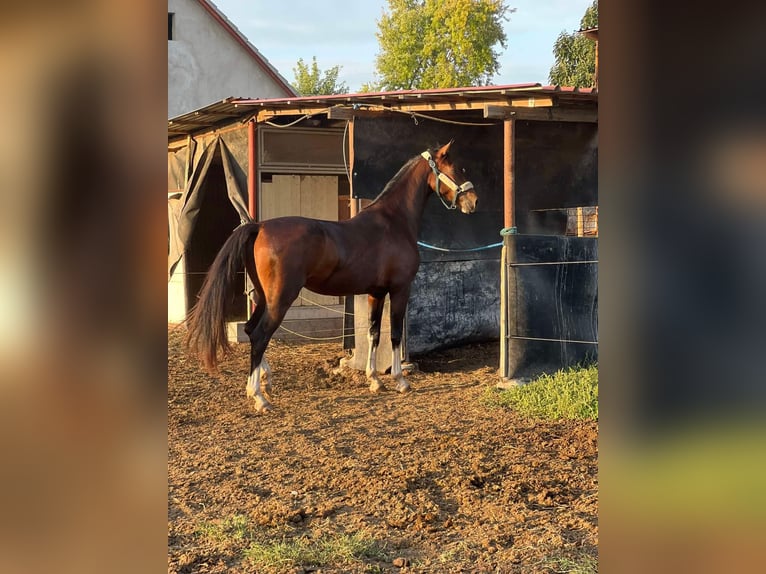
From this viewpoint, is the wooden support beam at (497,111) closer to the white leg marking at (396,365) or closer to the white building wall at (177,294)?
the white leg marking at (396,365)

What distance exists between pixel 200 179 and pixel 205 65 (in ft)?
35.7

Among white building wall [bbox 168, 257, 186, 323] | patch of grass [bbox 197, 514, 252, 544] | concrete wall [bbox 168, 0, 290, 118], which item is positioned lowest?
patch of grass [bbox 197, 514, 252, 544]

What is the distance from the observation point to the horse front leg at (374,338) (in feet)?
21.0

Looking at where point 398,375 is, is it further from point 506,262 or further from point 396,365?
point 506,262

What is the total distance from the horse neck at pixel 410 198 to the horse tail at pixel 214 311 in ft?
5.44

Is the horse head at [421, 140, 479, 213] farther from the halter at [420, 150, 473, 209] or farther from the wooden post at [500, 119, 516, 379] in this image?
the wooden post at [500, 119, 516, 379]

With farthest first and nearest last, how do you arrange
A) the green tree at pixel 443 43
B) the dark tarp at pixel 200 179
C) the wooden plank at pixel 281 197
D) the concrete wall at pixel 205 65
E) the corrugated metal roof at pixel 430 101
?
the green tree at pixel 443 43 < the concrete wall at pixel 205 65 < the wooden plank at pixel 281 197 < the dark tarp at pixel 200 179 < the corrugated metal roof at pixel 430 101

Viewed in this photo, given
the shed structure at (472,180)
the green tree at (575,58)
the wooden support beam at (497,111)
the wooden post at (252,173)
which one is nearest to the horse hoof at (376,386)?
the shed structure at (472,180)

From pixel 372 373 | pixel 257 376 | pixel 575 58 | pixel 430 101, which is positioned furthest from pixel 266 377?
pixel 575 58

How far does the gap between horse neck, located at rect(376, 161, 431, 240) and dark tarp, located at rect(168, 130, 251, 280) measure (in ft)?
7.09

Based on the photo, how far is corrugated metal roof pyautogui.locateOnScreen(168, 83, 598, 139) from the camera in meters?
6.01

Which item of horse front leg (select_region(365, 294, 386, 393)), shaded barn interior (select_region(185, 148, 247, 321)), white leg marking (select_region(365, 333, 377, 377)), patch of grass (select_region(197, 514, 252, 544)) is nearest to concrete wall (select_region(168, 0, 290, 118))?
shaded barn interior (select_region(185, 148, 247, 321))
